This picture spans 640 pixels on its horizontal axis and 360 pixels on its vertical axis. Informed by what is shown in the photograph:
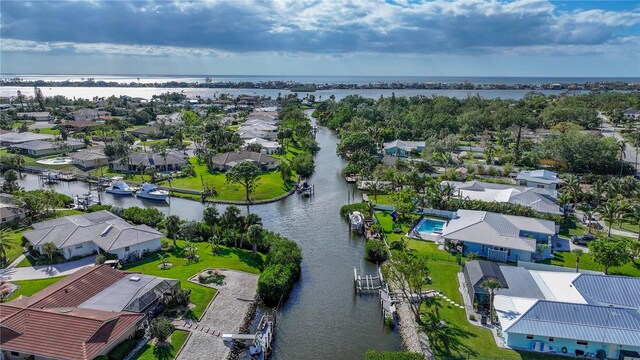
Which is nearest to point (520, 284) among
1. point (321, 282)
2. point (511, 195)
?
point (321, 282)

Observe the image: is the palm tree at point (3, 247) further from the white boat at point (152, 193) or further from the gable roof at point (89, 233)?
the white boat at point (152, 193)

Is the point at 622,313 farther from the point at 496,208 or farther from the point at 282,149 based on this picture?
the point at 282,149

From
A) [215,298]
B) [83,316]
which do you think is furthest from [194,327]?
[83,316]

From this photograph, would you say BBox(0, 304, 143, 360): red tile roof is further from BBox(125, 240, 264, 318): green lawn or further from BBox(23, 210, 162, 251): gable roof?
BBox(23, 210, 162, 251): gable roof

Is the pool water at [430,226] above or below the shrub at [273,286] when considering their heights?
above

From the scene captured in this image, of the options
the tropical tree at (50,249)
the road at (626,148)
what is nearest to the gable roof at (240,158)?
the tropical tree at (50,249)
